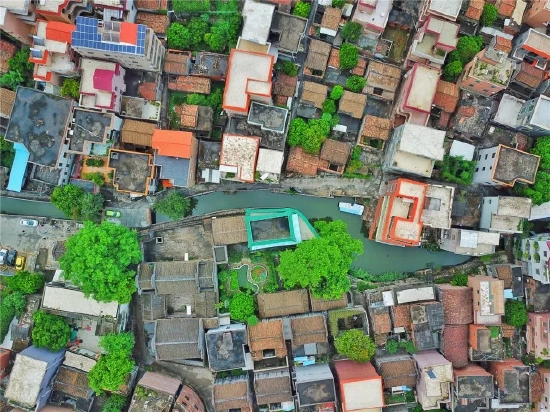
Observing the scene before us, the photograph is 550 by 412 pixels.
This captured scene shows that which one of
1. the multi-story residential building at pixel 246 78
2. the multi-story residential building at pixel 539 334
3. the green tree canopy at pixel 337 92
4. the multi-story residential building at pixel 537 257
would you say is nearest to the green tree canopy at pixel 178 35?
the multi-story residential building at pixel 246 78

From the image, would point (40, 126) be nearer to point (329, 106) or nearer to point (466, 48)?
point (329, 106)

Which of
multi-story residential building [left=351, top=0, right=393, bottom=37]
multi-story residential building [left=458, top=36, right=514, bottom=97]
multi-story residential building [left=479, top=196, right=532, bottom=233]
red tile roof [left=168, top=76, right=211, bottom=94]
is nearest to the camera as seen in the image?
multi-story residential building [left=458, top=36, right=514, bottom=97]

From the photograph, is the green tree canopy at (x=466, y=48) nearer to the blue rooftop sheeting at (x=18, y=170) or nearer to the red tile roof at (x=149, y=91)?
the red tile roof at (x=149, y=91)

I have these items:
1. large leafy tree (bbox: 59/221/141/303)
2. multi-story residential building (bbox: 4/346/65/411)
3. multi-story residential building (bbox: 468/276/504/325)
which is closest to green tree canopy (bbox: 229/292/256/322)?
large leafy tree (bbox: 59/221/141/303)

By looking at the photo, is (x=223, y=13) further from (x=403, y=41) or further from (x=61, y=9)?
(x=403, y=41)

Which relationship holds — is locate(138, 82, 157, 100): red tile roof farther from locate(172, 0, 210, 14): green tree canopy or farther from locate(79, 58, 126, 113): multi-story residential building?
locate(172, 0, 210, 14): green tree canopy
